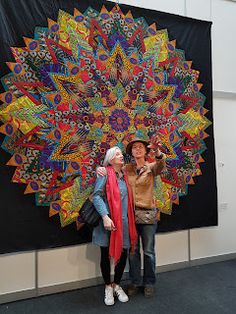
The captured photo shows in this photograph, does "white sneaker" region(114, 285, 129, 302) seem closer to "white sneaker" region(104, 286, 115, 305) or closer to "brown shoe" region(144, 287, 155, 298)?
"white sneaker" region(104, 286, 115, 305)

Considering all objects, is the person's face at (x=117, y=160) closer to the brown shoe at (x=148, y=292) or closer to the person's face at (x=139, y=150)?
the person's face at (x=139, y=150)

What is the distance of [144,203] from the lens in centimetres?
227

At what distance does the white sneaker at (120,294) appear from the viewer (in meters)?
2.25

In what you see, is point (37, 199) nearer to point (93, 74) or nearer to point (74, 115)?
point (74, 115)

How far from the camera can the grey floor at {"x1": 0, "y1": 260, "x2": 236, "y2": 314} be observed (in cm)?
213

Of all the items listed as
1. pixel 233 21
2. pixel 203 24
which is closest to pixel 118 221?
pixel 203 24

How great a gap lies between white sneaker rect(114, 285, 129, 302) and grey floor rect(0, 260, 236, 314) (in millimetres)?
40

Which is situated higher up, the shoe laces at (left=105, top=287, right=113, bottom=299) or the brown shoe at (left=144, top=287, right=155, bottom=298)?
the shoe laces at (left=105, top=287, right=113, bottom=299)

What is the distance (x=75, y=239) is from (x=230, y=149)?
6.74 feet

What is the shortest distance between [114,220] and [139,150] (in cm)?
63

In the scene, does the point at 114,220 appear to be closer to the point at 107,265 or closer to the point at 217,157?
the point at 107,265

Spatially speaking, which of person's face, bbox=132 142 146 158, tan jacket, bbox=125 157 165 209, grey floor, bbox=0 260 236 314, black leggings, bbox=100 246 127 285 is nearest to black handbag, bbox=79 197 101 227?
black leggings, bbox=100 246 127 285

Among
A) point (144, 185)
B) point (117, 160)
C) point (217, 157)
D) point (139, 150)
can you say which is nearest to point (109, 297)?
point (144, 185)

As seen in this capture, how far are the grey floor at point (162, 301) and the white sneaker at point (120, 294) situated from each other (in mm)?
40
